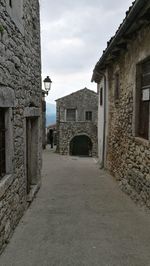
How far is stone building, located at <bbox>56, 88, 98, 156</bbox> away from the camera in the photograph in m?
25.9

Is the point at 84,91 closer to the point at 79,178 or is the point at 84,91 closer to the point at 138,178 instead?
the point at 79,178

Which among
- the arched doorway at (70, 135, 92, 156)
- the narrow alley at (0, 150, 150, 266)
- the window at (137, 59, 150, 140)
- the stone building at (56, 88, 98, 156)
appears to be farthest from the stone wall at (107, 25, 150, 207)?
the arched doorway at (70, 135, 92, 156)

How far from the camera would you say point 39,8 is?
7.53m

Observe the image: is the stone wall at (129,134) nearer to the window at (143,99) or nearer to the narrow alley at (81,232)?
the window at (143,99)

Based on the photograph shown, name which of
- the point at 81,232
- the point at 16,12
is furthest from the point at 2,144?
the point at 16,12

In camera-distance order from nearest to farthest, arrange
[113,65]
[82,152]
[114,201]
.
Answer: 1. [114,201]
2. [113,65]
3. [82,152]

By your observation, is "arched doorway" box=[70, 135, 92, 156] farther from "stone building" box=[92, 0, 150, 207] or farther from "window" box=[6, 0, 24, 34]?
"window" box=[6, 0, 24, 34]

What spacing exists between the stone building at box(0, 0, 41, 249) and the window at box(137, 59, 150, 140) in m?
2.31

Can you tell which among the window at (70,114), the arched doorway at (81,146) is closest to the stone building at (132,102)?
the window at (70,114)

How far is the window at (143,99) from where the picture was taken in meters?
5.88

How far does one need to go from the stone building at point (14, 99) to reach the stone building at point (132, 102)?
1.82 metres

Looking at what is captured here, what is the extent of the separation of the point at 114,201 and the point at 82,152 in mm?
22766

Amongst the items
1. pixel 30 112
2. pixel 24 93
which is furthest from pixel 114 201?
pixel 24 93

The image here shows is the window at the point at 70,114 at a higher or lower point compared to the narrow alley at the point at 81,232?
higher
